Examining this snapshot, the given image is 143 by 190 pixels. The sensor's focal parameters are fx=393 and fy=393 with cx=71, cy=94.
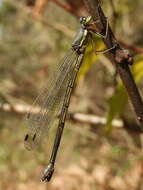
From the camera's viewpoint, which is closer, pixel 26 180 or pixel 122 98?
pixel 122 98

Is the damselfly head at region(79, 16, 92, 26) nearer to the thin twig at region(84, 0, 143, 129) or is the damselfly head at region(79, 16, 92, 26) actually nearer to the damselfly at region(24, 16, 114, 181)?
the damselfly at region(24, 16, 114, 181)

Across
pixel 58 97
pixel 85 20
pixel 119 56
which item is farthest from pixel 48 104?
pixel 119 56

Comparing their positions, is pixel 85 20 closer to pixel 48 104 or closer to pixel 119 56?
pixel 119 56

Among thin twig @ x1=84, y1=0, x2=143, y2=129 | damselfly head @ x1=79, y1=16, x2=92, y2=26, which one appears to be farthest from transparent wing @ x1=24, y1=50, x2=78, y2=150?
thin twig @ x1=84, y1=0, x2=143, y2=129

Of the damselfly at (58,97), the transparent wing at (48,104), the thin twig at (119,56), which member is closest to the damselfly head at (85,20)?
the damselfly at (58,97)

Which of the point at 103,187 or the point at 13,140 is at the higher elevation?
the point at 13,140

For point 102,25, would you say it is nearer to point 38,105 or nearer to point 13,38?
point 38,105

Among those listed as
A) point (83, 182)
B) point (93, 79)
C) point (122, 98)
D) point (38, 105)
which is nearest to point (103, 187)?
point (83, 182)

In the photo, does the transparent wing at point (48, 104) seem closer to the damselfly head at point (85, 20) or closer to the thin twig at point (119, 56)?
the damselfly head at point (85, 20)
